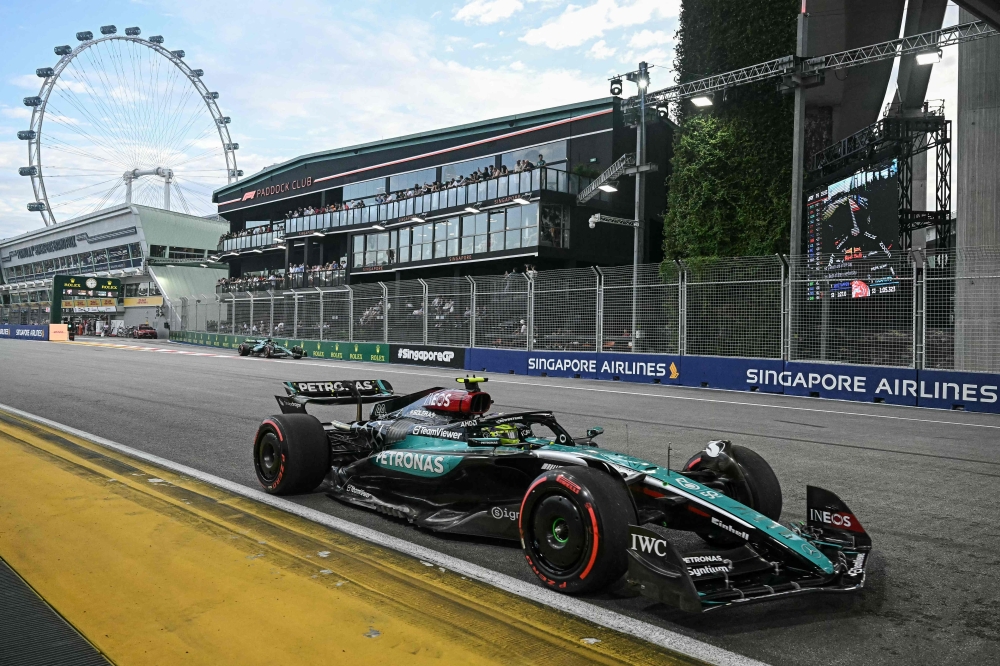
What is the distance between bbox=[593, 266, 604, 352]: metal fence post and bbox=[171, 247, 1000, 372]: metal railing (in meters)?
0.03

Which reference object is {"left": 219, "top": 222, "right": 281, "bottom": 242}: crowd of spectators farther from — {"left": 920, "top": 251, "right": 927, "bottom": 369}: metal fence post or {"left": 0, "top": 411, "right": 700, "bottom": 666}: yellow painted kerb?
{"left": 0, "top": 411, "right": 700, "bottom": 666}: yellow painted kerb

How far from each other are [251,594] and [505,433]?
71.1 inches

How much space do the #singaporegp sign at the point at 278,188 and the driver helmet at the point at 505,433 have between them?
51.1 meters

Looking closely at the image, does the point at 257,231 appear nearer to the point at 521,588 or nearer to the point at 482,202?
the point at 482,202

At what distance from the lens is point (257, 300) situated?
34219mm

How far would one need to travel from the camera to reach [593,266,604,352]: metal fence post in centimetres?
1930

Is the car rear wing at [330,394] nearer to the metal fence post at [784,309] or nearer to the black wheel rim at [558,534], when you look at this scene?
the black wheel rim at [558,534]

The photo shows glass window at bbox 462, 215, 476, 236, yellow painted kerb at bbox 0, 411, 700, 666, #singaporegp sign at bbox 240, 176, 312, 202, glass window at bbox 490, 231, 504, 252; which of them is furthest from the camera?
#singaporegp sign at bbox 240, 176, 312, 202

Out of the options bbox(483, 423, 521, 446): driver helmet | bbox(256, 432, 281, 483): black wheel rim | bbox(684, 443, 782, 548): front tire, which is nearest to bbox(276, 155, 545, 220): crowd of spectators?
bbox(256, 432, 281, 483): black wheel rim

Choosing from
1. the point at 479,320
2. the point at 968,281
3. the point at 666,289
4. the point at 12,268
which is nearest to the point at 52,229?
the point at 12,268

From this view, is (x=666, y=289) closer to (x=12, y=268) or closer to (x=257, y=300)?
(x=257, y=300)

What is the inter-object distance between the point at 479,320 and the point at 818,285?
34.1 ft

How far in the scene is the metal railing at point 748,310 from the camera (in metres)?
13.7

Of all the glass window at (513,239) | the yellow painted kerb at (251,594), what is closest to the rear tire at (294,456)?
the yellow painted kerb at (251,594)
